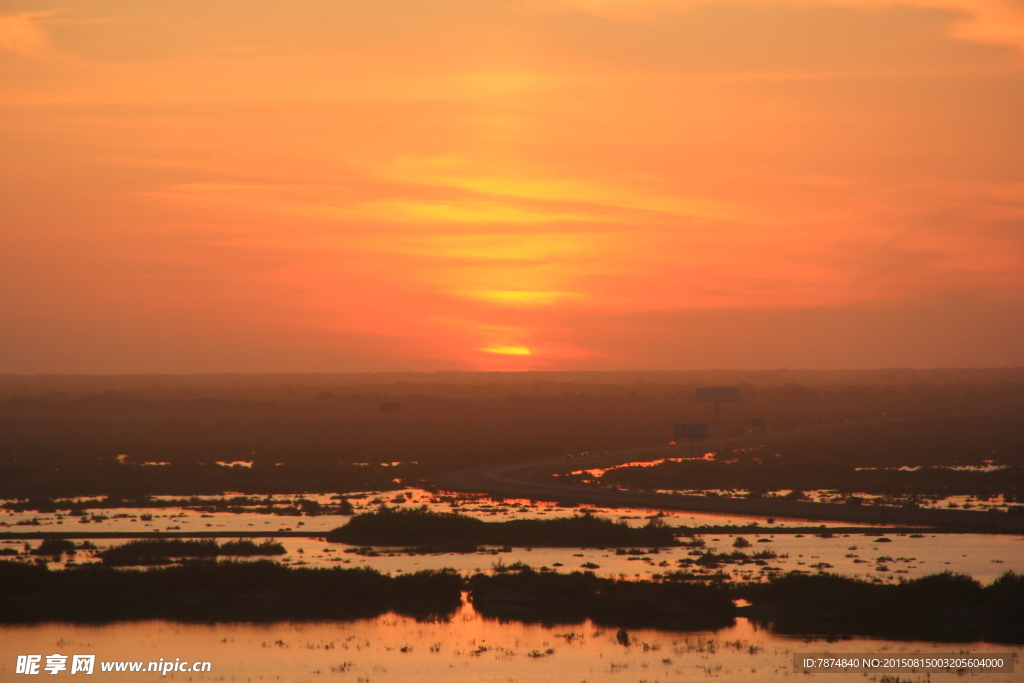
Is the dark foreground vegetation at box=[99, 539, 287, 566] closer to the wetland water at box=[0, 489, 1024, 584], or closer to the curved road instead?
the wetland water at box=[0, 489, 1024, 584]

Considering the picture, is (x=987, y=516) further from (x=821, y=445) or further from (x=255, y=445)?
(x=255, y=445)

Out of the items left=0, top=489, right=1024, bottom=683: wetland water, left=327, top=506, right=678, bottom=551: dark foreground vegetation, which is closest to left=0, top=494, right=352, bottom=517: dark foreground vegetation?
left=327, top=506, right=678, bottom=551: dark foreground vegetation

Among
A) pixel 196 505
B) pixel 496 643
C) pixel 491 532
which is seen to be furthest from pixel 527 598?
pixel 196 505

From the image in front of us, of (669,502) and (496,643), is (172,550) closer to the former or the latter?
(496,643)

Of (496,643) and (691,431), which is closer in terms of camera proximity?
(496,643)

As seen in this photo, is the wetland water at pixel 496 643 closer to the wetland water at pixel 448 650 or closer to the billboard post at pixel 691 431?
the wetland water at pixel 448 650

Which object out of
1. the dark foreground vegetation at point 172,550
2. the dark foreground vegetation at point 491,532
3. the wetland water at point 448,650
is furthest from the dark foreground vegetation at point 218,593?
the dark foreground vegetation at point 491,532

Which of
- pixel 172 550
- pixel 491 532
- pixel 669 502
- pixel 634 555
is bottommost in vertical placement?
pixel 634 555
